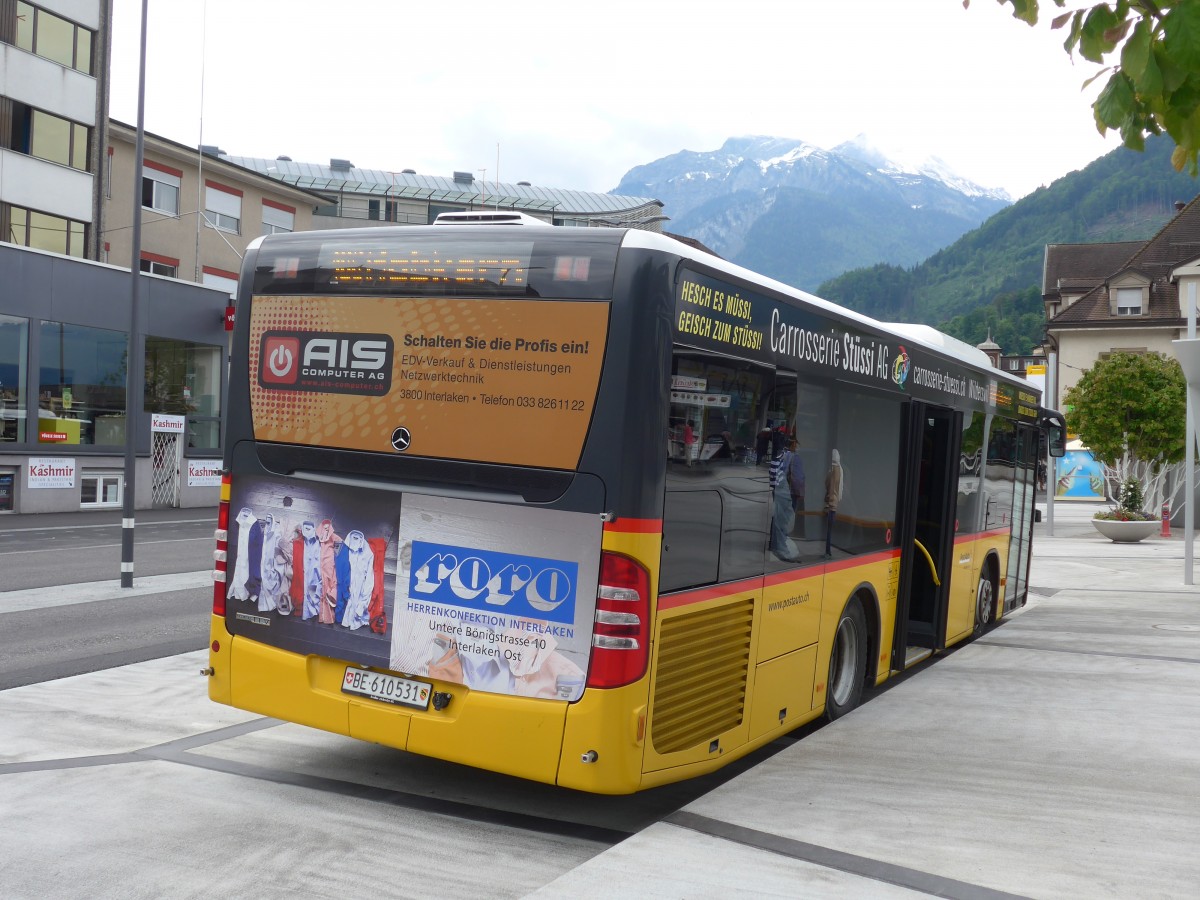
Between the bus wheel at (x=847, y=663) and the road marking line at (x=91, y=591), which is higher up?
the bus wheel at (x=847, y=663)

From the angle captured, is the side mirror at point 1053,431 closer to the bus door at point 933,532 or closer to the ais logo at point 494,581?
the bus door at point 933,532

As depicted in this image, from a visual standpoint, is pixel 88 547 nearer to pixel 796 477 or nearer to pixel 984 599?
pixel 984 599

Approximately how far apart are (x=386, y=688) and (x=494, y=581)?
0.85 metres

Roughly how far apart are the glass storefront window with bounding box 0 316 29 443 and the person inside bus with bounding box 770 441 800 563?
979 inches

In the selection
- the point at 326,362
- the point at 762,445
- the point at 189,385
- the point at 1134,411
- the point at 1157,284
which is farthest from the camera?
the point at 1157,284

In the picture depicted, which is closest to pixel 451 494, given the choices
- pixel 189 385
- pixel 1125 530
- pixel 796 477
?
pixel 796 477

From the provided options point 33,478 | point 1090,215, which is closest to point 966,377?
point 33,478

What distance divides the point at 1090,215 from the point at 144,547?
146256mm

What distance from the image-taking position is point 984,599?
12602mm

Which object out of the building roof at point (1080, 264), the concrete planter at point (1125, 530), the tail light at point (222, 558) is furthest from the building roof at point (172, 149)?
the building roof at point (1080, 264)

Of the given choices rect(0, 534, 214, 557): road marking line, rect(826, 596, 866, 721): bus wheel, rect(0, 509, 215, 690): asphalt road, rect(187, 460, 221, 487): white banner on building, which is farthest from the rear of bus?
rect(187, 460, 221, 487): white banner on building

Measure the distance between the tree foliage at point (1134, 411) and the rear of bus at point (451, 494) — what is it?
32864 mm

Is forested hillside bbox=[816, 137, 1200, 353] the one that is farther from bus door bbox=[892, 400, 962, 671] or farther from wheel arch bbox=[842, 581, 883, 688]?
wheel arch bbox=[842, 581, 883, 688]

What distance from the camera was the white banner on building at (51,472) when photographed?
1072 inches
